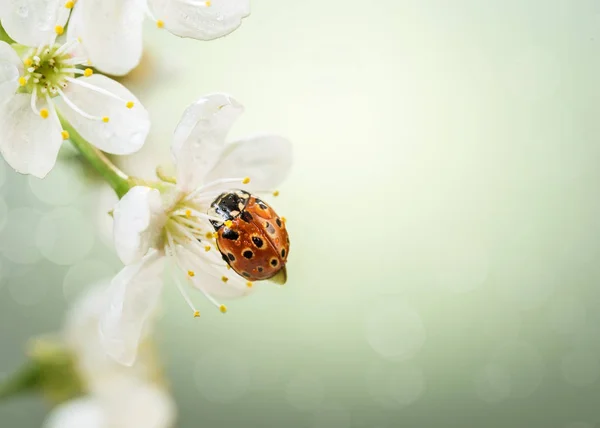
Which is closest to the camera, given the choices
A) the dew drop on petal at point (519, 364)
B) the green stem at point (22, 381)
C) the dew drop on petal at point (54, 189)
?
the green stem at point (22, 381)

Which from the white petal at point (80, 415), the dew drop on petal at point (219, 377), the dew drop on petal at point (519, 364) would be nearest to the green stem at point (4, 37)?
the white petal at point (80, 415)

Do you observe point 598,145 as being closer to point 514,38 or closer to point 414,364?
point 514,38

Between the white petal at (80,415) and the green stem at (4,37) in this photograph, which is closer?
the green stem at (4,37)

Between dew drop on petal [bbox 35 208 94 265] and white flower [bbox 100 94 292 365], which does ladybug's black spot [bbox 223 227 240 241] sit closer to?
white flower [bbox 100 94 292 365]

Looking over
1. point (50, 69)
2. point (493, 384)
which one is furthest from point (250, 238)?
point (493, 384)

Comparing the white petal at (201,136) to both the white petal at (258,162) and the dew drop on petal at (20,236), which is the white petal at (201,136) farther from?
the dew drop on petal at (20,236)

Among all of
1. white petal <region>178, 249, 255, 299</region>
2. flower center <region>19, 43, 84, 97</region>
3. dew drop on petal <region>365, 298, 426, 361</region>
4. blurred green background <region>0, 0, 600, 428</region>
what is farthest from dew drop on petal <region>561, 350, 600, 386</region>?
flower center <region>19, 43, 84, 97</region>

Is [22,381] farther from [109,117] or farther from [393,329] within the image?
[393,329]

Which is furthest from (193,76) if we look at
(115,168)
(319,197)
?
(115,168)

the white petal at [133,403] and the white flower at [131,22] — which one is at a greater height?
the white flower at [131,22]
